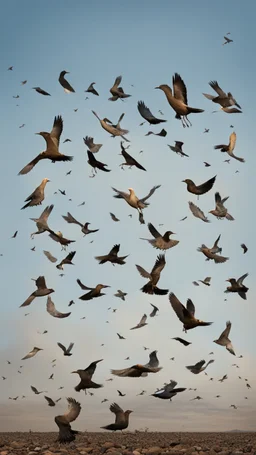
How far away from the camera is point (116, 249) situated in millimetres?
18094

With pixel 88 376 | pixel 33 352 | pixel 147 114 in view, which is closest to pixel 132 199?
pixel 147 114

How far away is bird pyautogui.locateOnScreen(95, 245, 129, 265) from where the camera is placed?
1811cm

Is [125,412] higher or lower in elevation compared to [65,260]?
lower

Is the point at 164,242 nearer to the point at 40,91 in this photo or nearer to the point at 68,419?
the point at 68,419

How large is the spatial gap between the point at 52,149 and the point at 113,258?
3.76 metres

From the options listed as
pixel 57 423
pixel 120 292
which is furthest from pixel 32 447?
pixel 120 292

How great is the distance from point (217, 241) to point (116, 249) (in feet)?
14.9

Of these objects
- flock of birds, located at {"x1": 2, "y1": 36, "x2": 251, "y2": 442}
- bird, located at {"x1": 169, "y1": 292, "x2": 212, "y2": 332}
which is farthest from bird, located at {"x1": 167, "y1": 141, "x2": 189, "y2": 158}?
bird, located at {"x1": 169, "y1": 292, "x2": 212, "y2": 332}

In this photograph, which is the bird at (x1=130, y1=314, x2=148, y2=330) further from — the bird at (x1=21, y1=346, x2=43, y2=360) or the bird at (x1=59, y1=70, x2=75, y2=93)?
the bird at (x1=59, y1=70, x2=75, y2=93)

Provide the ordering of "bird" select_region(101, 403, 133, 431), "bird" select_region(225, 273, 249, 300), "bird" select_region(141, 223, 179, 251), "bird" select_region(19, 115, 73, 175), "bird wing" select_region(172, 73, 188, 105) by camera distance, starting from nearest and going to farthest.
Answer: "bird" select_region(101, 403, 133, 431)
"bird wing" select_region(172, 73, 188, 105)
"bird" select_region(19, 115, 73, 175)
"bird" select_region(141, 223, 179, 251)
"bird" select_region(225, 273, 249, 300)

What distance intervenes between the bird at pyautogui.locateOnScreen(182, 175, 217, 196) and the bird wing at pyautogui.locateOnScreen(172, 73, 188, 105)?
294cm

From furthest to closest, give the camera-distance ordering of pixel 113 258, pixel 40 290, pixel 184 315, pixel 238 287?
1. pixel 238 287
2. pixel 40 290
3. pixel 113 258
4. pixel 184 315

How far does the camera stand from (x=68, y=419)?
15.6 meters

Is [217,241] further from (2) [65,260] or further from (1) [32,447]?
(1) [32,447]
